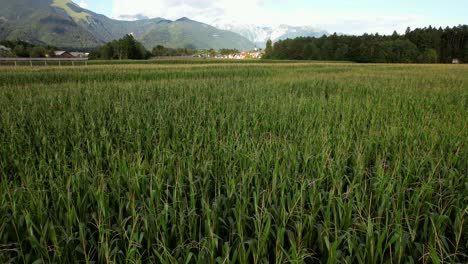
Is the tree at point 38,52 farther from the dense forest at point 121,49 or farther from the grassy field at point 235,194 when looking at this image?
the grassy field at point 235,194

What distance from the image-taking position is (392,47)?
8112 cm

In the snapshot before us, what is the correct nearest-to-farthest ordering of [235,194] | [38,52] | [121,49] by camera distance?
[235,194]
[121,49]
[38,52]

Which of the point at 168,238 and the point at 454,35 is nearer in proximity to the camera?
the point at 168,238

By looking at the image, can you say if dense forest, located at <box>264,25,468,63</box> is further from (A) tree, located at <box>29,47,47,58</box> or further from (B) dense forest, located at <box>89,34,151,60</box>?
(A) tree, located at <box>29,47,47,58</box>

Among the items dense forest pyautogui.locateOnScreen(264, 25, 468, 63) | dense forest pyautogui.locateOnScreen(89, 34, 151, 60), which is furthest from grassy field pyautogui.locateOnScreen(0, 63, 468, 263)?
dense forest pyautogui.locateOnScreen(264, 25, 468, 63)

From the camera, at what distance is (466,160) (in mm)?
3621

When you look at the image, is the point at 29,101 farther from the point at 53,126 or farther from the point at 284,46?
the point at 284,46

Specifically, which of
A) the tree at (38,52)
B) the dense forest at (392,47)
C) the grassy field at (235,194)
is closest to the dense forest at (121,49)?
the tree at (38,52)

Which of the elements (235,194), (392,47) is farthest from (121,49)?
(235,194)

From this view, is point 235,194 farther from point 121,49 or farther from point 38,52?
point 38,52

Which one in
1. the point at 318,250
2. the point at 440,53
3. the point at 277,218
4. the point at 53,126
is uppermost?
the point at 440,53

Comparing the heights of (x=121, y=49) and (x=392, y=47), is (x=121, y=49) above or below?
below

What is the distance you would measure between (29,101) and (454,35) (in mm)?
116838

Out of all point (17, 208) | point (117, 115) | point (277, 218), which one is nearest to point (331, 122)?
point (277, 218)
